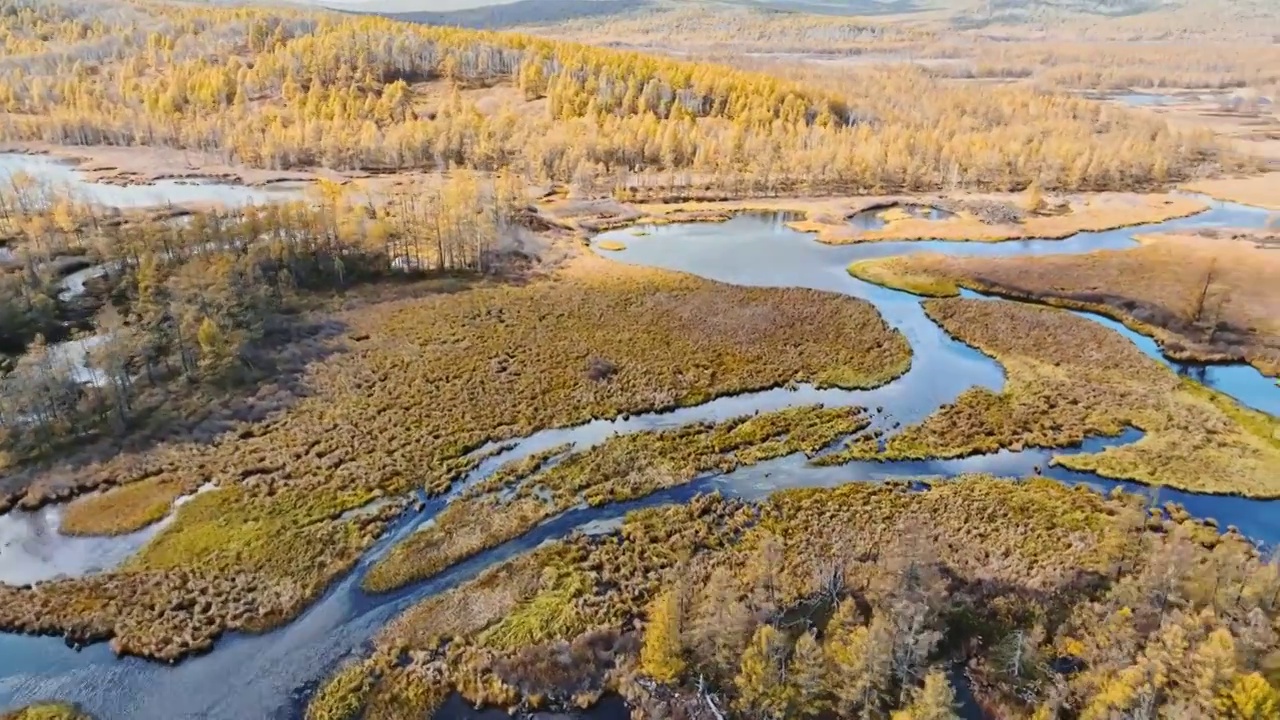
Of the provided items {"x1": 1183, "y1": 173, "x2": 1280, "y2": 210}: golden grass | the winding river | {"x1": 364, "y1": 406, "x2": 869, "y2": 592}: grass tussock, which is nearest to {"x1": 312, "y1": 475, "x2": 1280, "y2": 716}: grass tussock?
the winding river

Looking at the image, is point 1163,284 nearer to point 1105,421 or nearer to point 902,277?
point 902,277

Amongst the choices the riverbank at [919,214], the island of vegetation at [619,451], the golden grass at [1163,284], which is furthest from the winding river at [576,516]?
the riverbank at [919,214]

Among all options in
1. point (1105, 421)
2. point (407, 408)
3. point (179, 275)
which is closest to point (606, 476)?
point (407, 408)

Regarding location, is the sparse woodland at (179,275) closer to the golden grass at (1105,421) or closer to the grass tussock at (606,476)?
the grass tussock at (606,476)

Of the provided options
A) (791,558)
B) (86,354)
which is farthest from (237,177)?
(791,558)

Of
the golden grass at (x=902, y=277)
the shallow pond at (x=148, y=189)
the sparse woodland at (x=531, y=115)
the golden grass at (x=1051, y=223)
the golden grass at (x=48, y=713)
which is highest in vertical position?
the sparse woodland at (x=531, y=115)

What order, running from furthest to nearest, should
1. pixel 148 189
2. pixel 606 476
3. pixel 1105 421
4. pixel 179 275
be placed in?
pixel 148 189, pixel 179 275, pixel 1105 421, pixel 606 476

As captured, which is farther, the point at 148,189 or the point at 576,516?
the point at 148,189
